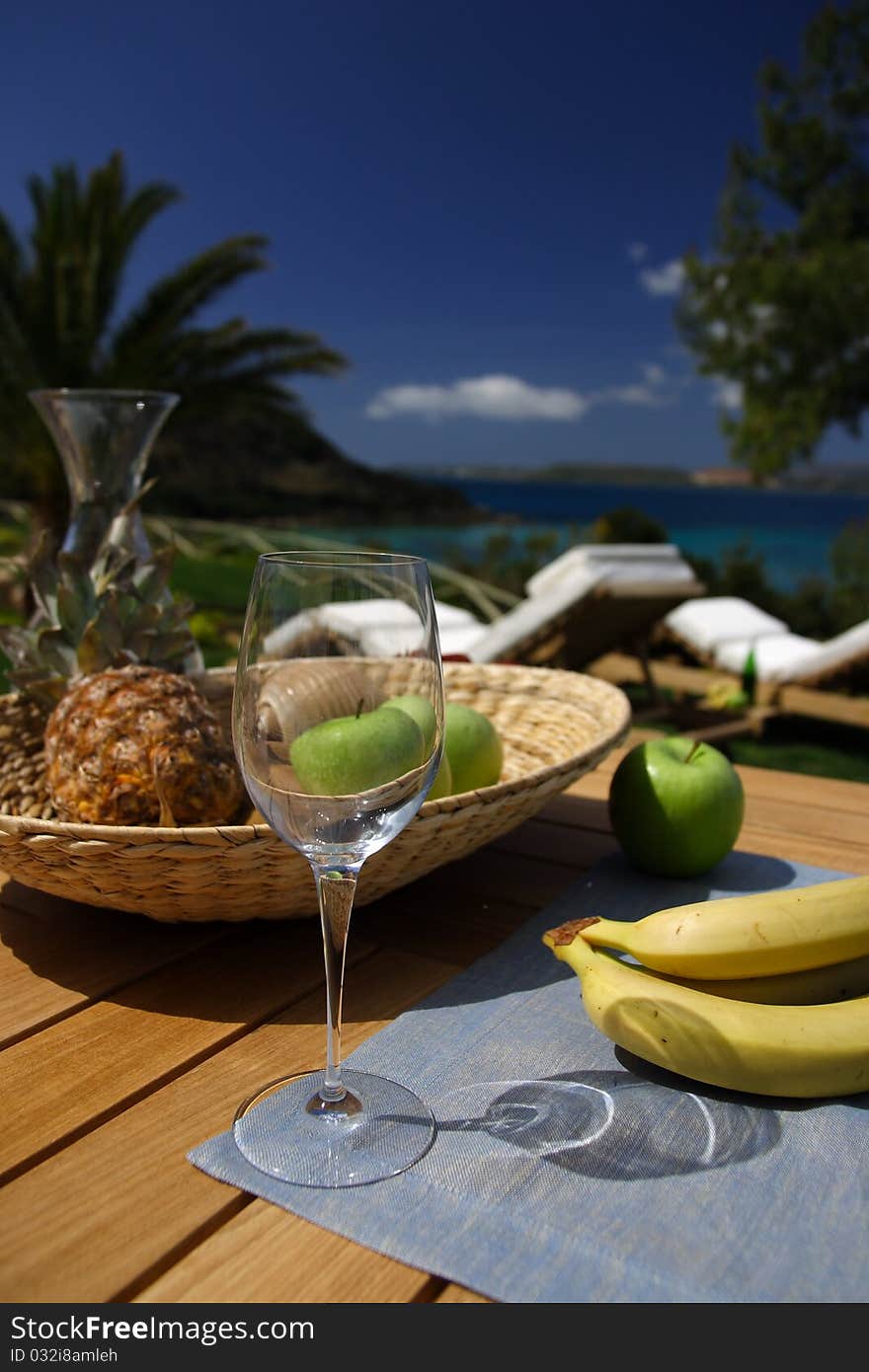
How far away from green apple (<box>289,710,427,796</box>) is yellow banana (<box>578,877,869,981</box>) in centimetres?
31

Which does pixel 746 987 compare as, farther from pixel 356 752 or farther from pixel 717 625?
pixel 717 625

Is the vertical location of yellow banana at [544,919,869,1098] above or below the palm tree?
below

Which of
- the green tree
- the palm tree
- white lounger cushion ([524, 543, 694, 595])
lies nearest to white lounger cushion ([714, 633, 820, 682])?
white lounger cushion ([524, 543, 694, 595])

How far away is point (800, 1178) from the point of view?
72cm

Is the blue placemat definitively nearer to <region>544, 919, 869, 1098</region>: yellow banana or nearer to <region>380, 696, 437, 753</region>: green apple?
<region>544, 919, 869, 1098</region>: yellow banana

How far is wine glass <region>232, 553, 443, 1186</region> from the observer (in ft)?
2.34

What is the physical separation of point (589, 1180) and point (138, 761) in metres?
0.67

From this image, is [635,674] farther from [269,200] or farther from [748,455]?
[269,200]

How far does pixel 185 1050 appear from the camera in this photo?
0.89m

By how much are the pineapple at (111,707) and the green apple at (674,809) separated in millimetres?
494

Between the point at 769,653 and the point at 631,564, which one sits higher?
the point at 631,564

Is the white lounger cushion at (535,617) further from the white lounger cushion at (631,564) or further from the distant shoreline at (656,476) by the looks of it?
the distant shoreline at (656,476)

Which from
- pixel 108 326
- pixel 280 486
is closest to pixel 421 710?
pixel 108 326
